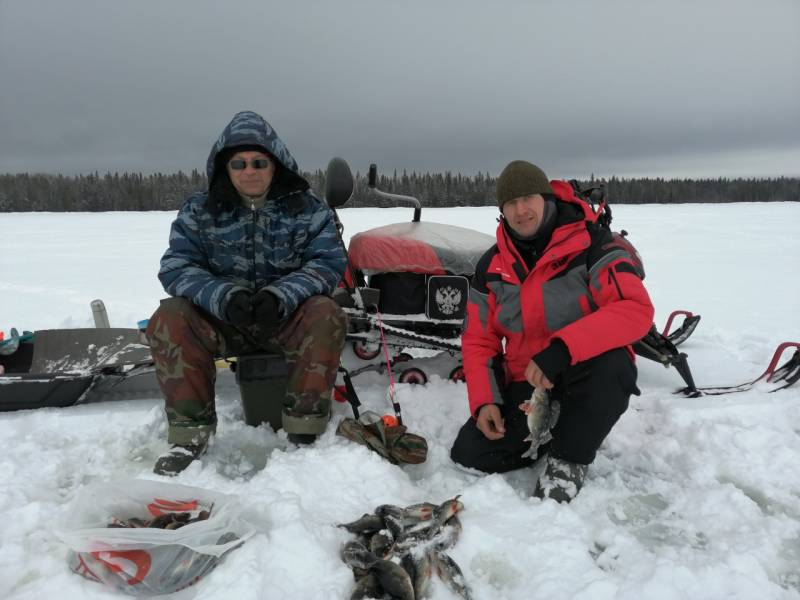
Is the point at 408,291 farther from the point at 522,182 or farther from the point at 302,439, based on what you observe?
the point at 522,182

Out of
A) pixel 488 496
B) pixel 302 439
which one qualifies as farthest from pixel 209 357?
pixel 488 496

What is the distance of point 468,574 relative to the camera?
6.03 feet

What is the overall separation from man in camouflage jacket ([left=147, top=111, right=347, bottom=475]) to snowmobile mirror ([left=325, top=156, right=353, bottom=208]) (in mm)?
480

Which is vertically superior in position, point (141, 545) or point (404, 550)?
point (141, 545)

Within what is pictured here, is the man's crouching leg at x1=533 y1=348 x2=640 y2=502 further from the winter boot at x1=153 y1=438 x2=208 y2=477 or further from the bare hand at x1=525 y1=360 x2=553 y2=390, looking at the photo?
the winter boot at x1=153 y1=438 x2=208 y2=477

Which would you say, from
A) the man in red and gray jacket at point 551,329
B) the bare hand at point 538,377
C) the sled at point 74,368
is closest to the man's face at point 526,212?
the man in red and gray jacket at point 551,329

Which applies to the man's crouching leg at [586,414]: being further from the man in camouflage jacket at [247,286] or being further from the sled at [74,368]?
the sled at [74,368]

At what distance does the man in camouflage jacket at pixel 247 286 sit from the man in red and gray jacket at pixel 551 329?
76 centimetres

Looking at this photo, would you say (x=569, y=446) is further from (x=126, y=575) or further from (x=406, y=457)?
(x=126, y=575)

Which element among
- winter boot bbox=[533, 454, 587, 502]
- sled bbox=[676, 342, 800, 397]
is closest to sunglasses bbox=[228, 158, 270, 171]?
winter boot bbox=[533, 454, 587, 502]

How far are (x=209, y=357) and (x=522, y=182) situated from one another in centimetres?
173

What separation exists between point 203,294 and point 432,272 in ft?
5.33

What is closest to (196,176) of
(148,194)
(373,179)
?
(148,194)

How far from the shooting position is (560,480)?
229 centimetres
